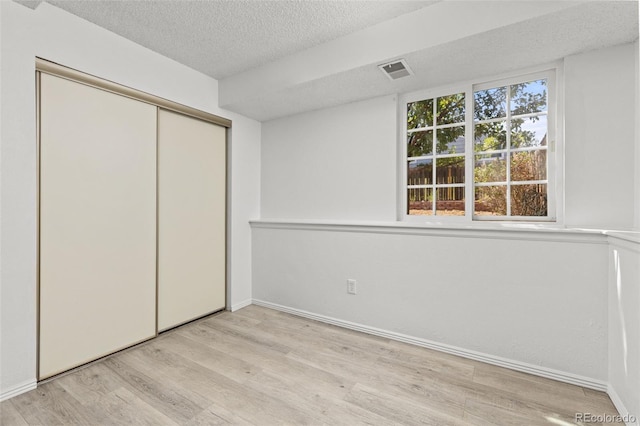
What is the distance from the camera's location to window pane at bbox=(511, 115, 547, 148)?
2.18 meters

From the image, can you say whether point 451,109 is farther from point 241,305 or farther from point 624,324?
point 241,305

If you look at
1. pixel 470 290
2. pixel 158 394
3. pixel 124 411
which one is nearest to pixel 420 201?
pixel 470 290

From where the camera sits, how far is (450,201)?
99.5 inches

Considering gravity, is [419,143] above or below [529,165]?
above

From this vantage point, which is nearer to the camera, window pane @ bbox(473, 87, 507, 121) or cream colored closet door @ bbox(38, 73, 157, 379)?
cream colored closet door @ bbox(38, 73, 157, 379)

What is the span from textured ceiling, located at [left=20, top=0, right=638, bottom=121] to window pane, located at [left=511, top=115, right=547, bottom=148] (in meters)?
0.40

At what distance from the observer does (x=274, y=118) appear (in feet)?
11.3

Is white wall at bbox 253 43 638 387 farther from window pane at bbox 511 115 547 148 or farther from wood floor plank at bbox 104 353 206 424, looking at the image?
wood floor plank at bbox 104 353 206 424

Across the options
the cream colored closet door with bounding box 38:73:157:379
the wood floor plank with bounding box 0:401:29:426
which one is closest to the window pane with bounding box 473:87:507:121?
the cream colored closet door with bounding box 38:73:157:379

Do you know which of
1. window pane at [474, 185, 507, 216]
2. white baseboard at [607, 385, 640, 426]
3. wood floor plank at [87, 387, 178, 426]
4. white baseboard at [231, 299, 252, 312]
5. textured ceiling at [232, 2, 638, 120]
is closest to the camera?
white baseboard at [607, 385, 640, 426]

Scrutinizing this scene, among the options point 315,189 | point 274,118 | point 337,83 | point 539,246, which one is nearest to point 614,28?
point 539,246

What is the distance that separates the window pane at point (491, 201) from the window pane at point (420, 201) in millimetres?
373

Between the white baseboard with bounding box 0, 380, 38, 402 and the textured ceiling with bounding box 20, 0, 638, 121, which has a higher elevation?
the textured ceiling with bounding box 20, 0, 638, 121

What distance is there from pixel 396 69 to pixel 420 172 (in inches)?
36.5
